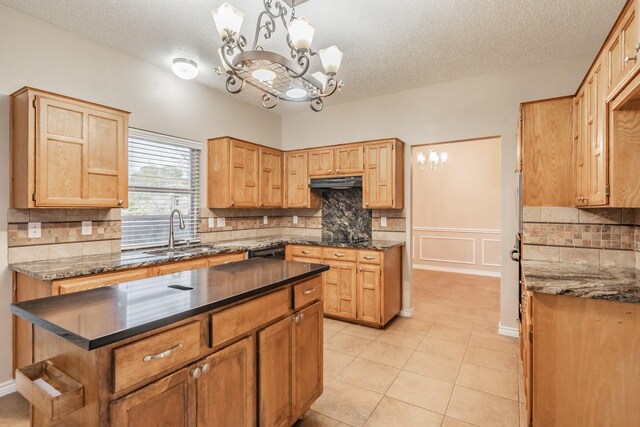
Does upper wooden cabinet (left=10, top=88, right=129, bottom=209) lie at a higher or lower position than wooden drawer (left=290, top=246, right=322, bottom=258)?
higher

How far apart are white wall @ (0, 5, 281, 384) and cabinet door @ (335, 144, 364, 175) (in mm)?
1563

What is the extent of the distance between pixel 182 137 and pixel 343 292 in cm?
268

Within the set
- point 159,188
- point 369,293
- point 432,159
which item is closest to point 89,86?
point 159,188

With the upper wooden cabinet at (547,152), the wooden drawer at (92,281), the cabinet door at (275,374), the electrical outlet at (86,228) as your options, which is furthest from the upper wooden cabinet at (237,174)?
the upper wooden cabinet at (547,152)

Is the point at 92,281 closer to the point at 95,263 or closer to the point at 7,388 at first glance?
the point at 95,263

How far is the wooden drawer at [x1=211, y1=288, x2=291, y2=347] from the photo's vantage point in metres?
1.45

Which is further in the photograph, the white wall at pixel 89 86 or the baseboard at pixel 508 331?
the baseboard at pixel 508 331

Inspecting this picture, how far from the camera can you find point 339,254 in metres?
3.89

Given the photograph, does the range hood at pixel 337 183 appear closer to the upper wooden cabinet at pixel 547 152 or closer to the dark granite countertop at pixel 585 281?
the upper wooden cabinet at pixel 547 152

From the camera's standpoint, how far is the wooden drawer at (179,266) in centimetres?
281

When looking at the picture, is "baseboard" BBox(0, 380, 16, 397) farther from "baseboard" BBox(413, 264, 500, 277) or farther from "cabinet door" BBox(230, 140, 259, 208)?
"baseboard" BBox(413, 264, 500, 277)

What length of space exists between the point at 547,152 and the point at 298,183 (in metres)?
3.04

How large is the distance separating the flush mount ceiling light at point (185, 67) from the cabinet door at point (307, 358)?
2703 mm

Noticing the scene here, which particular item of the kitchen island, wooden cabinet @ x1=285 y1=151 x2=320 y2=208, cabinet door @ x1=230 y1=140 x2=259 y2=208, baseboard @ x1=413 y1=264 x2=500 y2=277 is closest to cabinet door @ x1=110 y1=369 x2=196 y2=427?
the kitchen island
